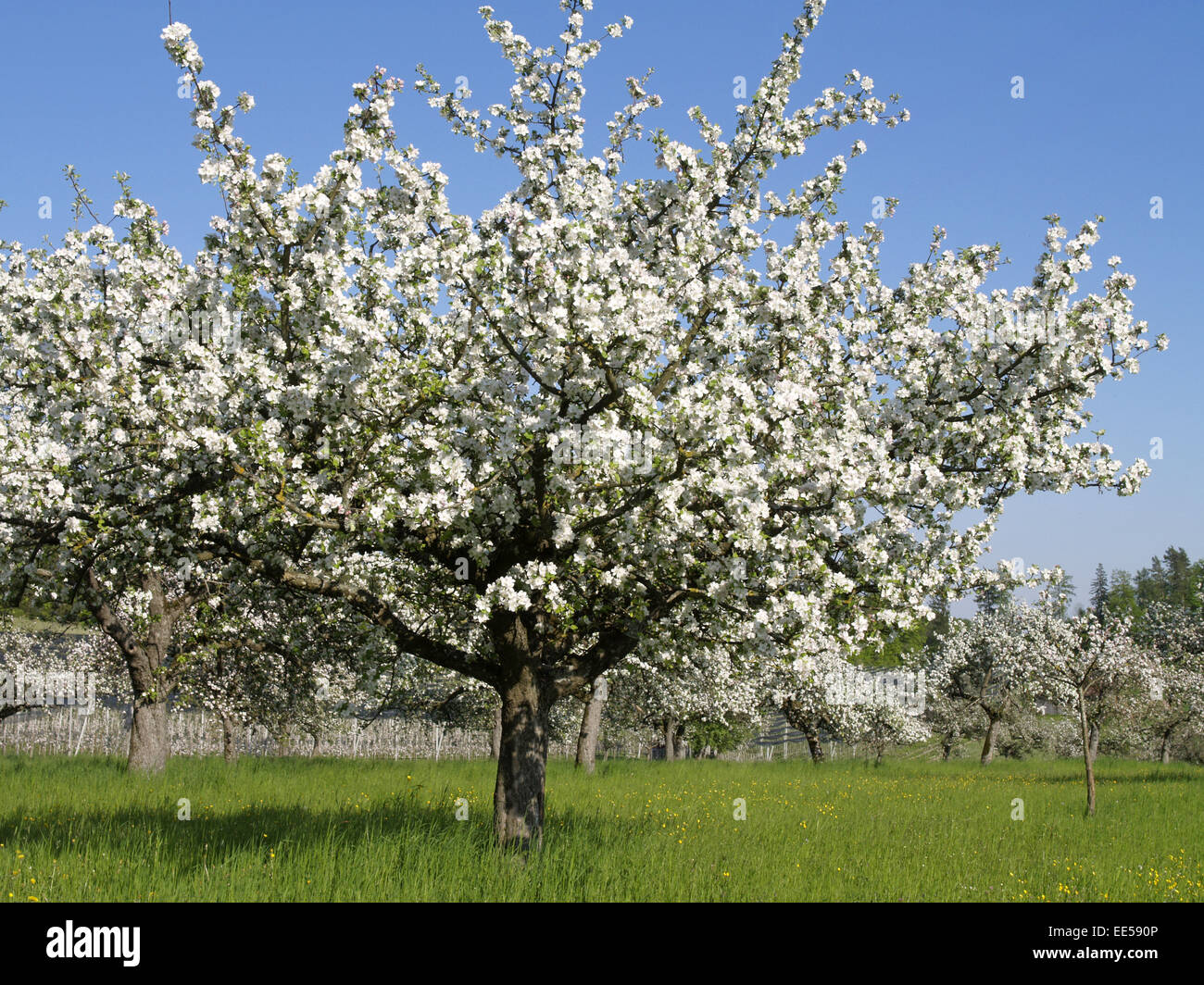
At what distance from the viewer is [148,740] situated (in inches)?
872

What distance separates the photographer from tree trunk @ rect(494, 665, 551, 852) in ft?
38.4

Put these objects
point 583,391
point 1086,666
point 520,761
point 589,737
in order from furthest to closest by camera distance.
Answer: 1. point 589,737
2. point 1086,666
3. point 520,761
4. point 583,391

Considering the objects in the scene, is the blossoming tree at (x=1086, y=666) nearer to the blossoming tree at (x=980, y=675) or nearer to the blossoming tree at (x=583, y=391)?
the blossoming tree at (x=980, y=675)

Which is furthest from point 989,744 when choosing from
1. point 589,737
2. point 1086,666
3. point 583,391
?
point 583,391

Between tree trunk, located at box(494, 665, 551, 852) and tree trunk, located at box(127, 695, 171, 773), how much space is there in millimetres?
13988

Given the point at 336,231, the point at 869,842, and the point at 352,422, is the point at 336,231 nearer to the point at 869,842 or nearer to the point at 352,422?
the point at 352,422

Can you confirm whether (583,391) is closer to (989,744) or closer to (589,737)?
(589,737)

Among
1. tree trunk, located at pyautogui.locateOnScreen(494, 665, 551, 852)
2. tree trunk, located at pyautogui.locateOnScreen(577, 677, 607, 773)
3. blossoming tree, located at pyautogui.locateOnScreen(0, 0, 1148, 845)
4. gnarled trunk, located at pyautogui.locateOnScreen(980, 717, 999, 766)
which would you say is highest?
blossoming tree, located at pyautogui.locateOnScreen(0, 0, 1148, 845)

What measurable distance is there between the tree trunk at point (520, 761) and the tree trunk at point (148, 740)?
13988mm

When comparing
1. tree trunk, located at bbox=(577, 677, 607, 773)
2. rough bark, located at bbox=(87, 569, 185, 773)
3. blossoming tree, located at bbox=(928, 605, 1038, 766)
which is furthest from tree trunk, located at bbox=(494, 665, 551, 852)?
blossoming tree, located at bbox=(928, 605, 1038, 766)

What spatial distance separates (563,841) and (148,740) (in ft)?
49.9

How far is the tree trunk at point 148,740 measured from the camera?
21750 mm

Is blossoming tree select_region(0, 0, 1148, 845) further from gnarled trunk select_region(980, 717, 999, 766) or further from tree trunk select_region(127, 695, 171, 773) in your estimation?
gnarled trunk select_region(980, 717, 999, 766)
